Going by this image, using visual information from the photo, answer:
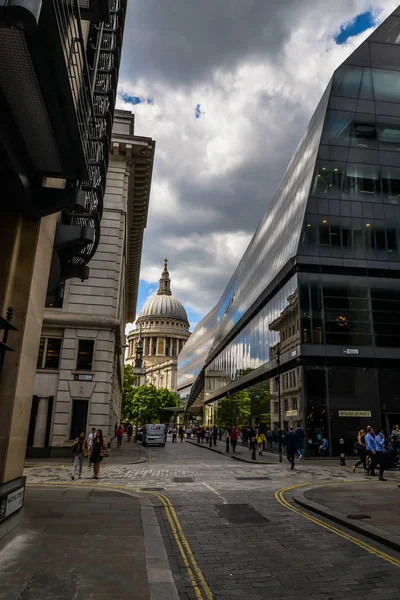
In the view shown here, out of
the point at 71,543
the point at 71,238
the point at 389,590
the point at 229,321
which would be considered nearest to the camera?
the point at 389,590

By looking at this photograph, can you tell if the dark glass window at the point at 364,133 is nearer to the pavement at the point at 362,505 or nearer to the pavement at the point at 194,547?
the pavement at the point at 362,505

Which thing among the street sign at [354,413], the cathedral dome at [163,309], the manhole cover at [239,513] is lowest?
the manhole cover at [239,513]

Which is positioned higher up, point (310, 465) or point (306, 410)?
point (306, 410)

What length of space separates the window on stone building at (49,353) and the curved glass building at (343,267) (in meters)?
14.4

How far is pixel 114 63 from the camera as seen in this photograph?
12695 millimetres

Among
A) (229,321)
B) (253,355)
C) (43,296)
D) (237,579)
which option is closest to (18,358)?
(43,296)

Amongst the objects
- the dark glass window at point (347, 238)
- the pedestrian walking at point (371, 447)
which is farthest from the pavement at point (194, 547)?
the dark glass window at point (347, 238)

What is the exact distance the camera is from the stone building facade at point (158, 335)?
164m

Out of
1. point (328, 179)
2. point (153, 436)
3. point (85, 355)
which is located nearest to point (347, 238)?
point (328, 179)

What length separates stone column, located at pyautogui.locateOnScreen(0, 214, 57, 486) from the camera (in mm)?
7320

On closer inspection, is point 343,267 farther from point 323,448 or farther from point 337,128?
point 323,448

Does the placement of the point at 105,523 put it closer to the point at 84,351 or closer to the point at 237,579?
the point at 237,579

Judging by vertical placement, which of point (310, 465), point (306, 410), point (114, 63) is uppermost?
point (114, 63)

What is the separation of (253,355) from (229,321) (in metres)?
17.2
